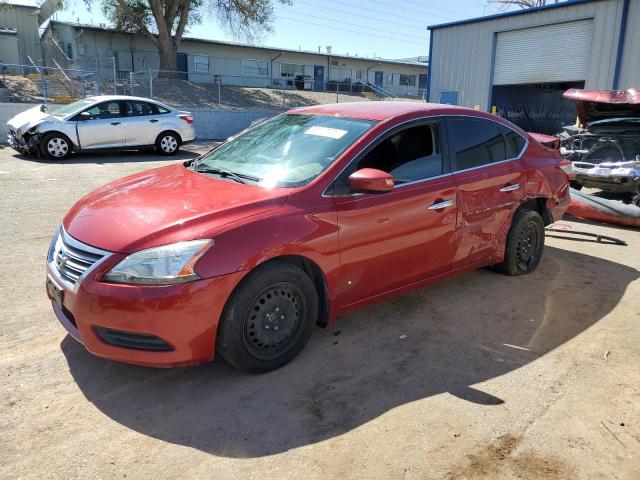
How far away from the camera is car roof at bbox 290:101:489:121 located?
408cm

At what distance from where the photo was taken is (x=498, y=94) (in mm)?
21469

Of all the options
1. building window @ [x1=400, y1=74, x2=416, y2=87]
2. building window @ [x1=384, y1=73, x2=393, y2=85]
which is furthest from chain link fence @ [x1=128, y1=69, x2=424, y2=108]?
building window @ [x1=400, y1=74, x2=416, y2=87]

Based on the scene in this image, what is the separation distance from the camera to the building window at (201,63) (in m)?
35.0

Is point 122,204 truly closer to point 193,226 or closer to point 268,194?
point 193,226

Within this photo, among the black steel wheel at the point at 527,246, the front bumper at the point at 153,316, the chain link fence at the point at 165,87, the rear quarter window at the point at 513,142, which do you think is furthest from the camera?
the chain link fence at the point at 165,87

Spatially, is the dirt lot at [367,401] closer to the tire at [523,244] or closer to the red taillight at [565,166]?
the tire at [523,244]

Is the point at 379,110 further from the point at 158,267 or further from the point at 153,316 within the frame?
the point at 153,316

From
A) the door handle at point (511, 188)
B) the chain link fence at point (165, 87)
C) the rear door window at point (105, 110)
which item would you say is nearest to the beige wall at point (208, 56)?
the chain link fence at point (165, 87)

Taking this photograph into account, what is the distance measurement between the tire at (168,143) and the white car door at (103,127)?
3.60 ft

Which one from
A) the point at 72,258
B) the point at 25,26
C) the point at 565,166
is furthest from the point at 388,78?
the point at 72,258

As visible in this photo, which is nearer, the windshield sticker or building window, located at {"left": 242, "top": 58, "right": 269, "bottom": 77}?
the windshield sticker

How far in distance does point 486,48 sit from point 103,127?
14847 millimetres

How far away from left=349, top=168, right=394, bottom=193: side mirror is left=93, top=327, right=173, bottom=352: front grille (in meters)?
1.55

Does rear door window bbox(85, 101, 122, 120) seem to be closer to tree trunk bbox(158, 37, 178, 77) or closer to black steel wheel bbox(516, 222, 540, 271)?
black steel wheel bbox(516, 222, 540, 271)
